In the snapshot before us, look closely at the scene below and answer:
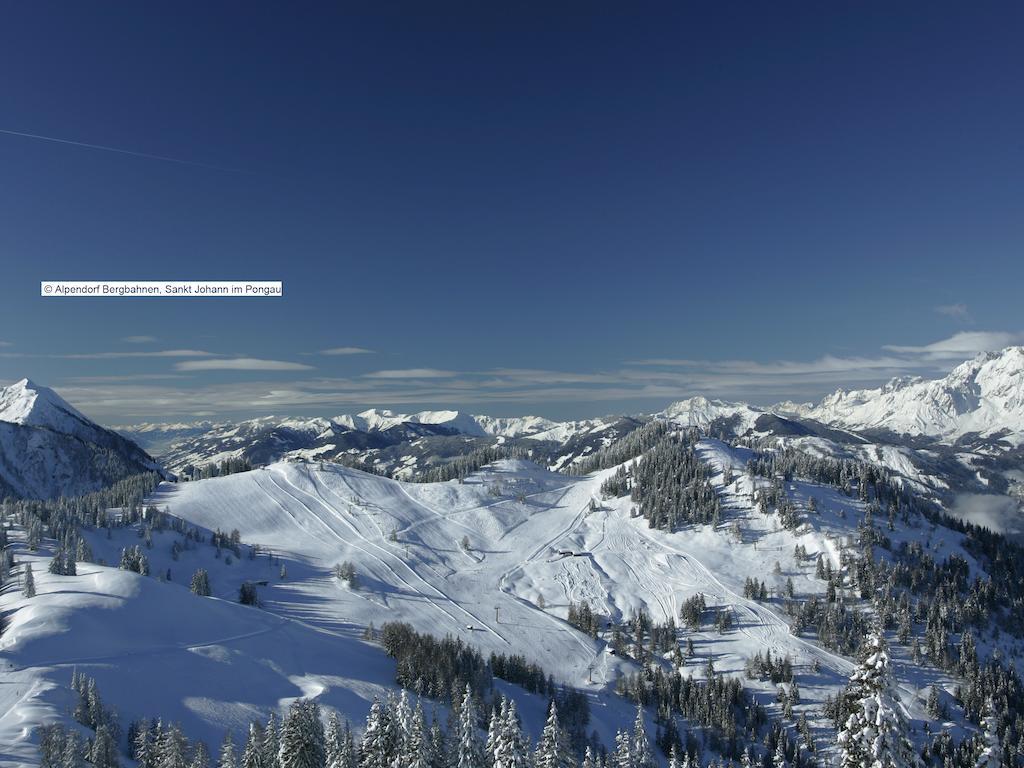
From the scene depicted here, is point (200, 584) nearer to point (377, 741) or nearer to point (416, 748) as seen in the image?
point (377, 741)

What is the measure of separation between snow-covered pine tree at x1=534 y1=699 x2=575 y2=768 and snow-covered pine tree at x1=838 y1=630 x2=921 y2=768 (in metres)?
29.6

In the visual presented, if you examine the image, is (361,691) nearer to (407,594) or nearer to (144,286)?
(144,286)

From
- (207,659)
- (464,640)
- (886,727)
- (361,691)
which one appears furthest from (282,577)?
(886,727)

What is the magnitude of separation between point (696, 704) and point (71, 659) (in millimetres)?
134814

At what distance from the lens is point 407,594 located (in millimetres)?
196750

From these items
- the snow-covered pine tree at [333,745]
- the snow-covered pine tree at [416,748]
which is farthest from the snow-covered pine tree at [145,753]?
the snow-covered pine tree at [416,748]

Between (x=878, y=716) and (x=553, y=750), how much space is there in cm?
3291

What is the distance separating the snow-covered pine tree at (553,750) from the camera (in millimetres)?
52531

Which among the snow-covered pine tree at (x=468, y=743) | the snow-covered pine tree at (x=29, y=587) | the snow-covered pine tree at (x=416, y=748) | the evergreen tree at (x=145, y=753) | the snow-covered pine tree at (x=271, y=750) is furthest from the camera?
the snow-covered pine tree at (x=29, y=587)

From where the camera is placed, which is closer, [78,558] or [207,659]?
[207,659]

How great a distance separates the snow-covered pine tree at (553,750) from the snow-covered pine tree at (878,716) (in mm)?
29617


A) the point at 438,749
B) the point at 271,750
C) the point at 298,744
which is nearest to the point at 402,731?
the point at 438,749

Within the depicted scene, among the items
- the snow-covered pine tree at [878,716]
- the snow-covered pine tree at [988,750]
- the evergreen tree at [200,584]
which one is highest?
the snow-covered pine tree at [878,716]

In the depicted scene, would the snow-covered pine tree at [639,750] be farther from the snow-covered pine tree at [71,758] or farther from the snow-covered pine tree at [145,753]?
the snow-covered pine tree at [71,758]
